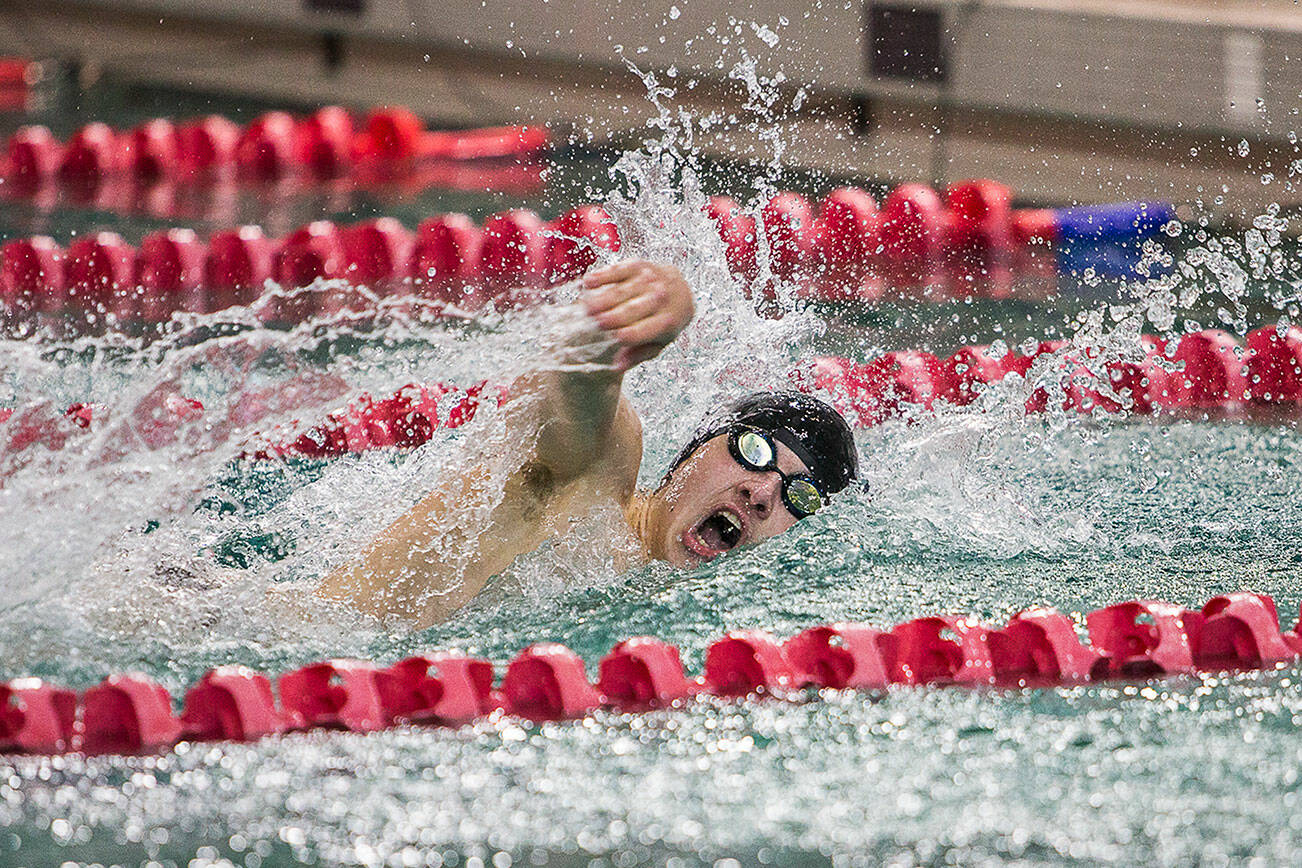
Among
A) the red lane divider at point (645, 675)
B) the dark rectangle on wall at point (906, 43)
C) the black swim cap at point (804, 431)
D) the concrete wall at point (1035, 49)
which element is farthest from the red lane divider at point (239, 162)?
the red lane divider at point (645, 675)

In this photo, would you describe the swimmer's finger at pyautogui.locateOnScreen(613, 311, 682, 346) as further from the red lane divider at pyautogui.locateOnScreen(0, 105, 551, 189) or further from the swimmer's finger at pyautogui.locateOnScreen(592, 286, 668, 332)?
the red lane divider at pyautogui.locateOnScreen(0, 105, 551, 189)

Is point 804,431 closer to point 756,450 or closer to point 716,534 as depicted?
point 756,450

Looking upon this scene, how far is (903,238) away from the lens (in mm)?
4949

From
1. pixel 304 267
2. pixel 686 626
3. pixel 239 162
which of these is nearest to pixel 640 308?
pixel 686 626

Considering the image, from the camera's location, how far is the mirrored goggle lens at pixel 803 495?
2621mm

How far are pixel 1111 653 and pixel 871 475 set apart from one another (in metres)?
0.94

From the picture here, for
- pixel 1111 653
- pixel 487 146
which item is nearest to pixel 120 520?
pixel 1111 653

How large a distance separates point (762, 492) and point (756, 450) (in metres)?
0.07

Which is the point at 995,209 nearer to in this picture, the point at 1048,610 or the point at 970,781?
the point at 1048,610

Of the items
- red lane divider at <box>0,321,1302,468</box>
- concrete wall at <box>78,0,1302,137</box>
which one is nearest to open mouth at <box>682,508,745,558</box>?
red lane divider at <box>0,321,1302,468</box>

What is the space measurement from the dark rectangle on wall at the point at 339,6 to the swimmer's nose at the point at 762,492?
525 centimetres

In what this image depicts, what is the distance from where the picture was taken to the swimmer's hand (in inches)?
83.9

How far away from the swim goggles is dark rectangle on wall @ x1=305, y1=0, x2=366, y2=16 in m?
5.18

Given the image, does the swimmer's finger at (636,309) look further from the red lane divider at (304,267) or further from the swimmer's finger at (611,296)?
the red lane divider at (304,267)
